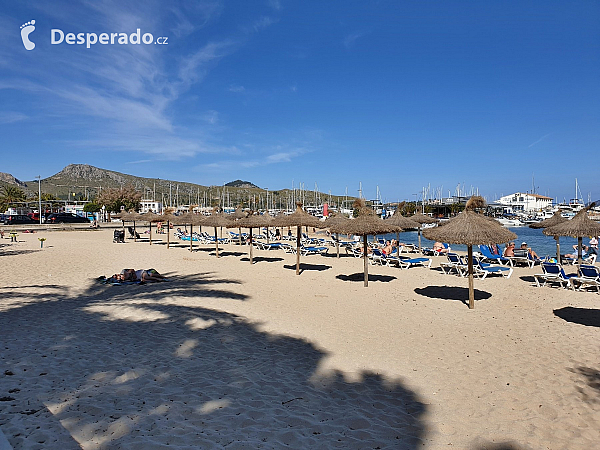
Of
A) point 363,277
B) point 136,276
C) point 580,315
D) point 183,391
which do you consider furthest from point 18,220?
point 580,315

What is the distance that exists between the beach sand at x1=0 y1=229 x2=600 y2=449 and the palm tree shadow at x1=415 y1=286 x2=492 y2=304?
4.8 inches

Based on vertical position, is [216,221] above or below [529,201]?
below

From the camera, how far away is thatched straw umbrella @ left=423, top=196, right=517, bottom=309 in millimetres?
8477

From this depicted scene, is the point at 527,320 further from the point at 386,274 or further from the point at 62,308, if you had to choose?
the point at 62,308

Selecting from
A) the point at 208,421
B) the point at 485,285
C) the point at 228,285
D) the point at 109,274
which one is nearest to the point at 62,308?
the point at 228,285

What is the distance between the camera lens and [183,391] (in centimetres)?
429

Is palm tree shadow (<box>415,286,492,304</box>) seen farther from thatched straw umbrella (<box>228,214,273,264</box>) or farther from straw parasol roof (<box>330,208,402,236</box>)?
thatched straw umbrella (<box>228,214,273,264</box>)

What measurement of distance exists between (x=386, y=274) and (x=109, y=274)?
971 cm

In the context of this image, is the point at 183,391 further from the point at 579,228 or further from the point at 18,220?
the point at 18,220

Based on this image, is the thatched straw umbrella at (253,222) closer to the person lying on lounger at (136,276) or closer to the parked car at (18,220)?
the person lying on lounger at (136,276)

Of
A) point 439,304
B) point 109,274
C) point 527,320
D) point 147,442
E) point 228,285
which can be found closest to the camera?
point 147,442

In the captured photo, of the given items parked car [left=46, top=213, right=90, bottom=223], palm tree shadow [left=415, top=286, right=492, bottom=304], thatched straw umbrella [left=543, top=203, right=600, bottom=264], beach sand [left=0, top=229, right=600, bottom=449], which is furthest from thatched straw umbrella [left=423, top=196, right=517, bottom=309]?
parked car [left=46, top=213, right=90, bottom=223]

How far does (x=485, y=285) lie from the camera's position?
11.2 metres

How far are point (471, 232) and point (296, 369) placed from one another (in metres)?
5.59
